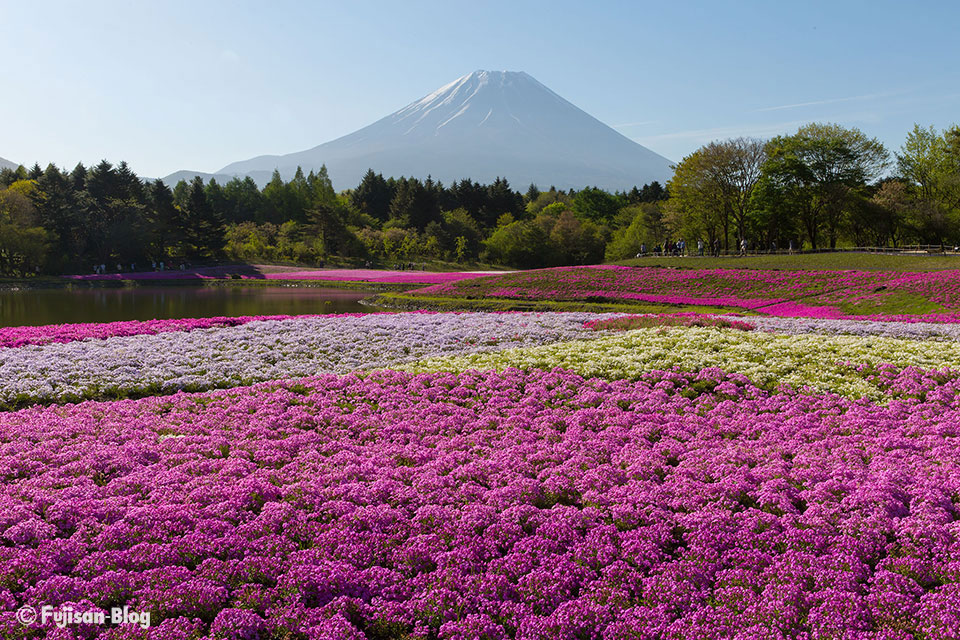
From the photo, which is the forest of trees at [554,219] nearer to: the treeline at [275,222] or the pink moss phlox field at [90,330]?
the treeline at [275,222]

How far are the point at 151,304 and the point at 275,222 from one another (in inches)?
3474

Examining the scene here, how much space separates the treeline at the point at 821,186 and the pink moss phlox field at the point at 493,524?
2444 inches

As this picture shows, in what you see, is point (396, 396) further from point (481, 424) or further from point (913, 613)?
point (913, 613)

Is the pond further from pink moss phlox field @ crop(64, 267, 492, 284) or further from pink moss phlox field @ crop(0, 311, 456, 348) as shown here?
pink moss phlox field @ crop(0, 311, 456, 348)

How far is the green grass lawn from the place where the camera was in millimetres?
43000

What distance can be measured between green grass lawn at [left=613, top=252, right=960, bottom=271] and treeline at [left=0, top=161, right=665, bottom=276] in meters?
48.7

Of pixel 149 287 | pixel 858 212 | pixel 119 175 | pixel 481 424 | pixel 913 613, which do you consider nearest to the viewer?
pixel 913 613

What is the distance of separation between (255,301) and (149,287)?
21086 mm

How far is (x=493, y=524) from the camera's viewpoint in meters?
6.89

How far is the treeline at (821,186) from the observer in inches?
2650

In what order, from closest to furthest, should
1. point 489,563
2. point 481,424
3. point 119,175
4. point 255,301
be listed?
A: point 489,563 < point 481,424 < point 255,301 < point 119,175

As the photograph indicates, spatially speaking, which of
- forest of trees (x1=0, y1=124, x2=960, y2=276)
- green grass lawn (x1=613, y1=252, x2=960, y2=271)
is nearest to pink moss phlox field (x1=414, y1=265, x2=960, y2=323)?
green grass lawn (x1=613, y1=252, x2=960, y2=271)

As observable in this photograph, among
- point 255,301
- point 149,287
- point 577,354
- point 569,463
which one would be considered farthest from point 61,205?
point 569,463

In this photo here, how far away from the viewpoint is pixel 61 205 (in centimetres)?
7081
